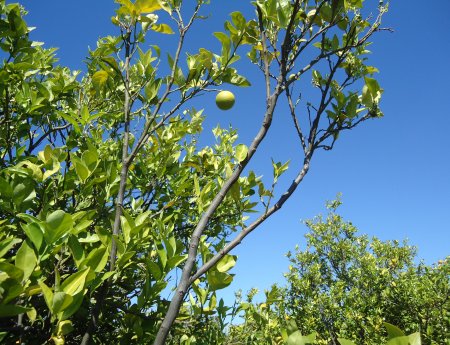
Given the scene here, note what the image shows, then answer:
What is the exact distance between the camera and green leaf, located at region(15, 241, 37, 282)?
112 cm

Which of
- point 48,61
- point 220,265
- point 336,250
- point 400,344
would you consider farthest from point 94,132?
point 336,250

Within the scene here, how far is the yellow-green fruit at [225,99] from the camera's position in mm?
2096

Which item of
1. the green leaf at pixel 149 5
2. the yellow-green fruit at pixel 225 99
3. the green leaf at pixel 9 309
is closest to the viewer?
the green leaf at pixel 9 309

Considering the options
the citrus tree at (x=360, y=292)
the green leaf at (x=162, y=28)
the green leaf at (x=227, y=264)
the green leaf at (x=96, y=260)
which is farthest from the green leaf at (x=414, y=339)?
the citrus tree at (x=360, y=292)

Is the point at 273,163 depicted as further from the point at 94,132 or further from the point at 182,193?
the point at 94,132

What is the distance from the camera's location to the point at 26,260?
1127mm

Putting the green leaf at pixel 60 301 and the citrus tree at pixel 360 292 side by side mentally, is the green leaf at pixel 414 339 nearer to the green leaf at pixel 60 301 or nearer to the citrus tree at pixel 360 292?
the green leaf at pixel 60 301

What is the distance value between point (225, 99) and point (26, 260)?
140 centimetres

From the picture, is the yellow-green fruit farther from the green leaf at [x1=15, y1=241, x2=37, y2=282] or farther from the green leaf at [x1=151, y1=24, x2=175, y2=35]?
the green leaf at [x1=15, y1=241, x2=37, y2=282]

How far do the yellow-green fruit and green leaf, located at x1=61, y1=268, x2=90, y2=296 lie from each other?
4.28 ft

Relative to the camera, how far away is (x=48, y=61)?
115 inches

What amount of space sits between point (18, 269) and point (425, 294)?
27.3 feet

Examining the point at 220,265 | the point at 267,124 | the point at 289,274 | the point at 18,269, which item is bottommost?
the point at 18,269

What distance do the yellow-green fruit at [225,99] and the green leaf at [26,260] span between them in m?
1.36
